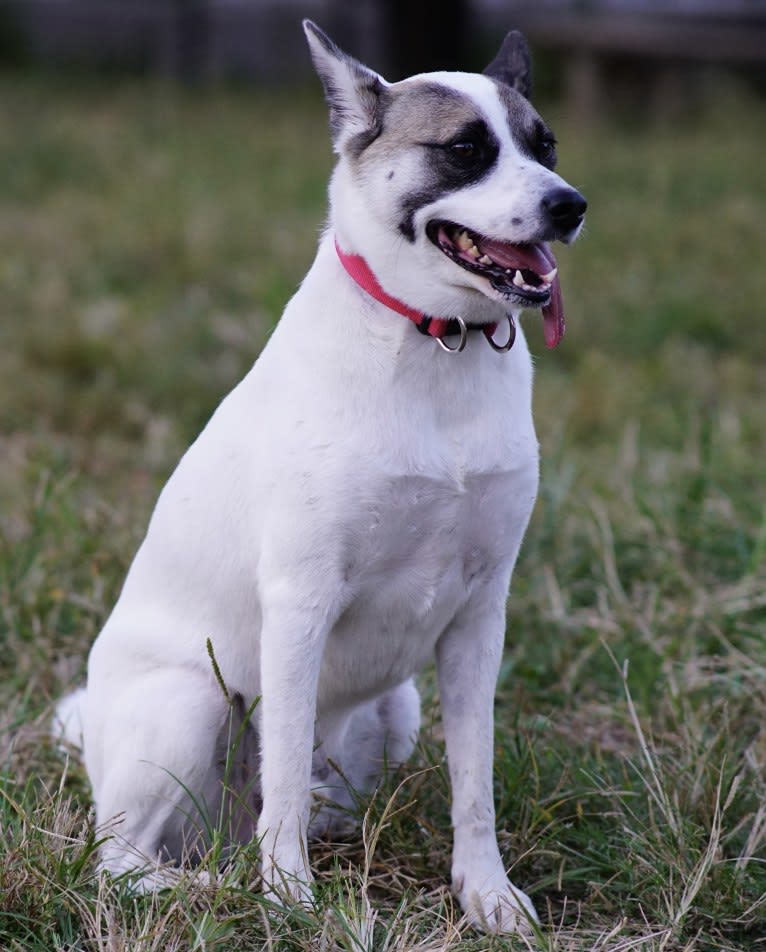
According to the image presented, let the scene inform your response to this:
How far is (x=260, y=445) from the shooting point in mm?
2555

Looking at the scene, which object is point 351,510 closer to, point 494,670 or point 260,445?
point 260,445

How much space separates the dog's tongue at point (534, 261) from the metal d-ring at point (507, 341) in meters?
0.09

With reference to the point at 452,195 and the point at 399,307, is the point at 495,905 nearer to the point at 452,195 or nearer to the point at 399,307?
the point at 399,307

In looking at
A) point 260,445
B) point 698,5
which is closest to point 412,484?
point 260,445

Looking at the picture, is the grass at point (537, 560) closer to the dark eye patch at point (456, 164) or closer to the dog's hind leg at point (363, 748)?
the dog's hind leg at point (363, 748)

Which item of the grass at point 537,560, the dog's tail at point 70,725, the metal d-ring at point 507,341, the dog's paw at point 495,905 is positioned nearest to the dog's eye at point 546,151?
the metal d-ring at point 507,341

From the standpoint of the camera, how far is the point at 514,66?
2791 mm

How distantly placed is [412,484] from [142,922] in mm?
919

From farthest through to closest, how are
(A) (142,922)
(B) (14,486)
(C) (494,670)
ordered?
(B) (14,486) < (C) (494,670) < (A) (142,922)

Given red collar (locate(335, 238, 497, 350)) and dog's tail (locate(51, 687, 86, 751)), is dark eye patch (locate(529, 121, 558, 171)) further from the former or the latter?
dog's tail (locate(51, 687, 86, 751))

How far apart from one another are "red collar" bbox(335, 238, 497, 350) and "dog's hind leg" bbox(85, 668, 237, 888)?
0.84m

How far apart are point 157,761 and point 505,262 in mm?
1189

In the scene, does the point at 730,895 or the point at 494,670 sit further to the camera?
the point at 494,670

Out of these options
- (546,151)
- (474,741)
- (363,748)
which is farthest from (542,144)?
(363,748)
